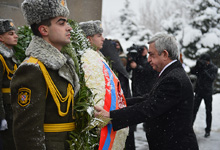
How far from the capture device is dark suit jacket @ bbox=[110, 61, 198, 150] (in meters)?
2.72

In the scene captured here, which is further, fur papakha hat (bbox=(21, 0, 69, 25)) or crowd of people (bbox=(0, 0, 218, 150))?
fur papakha hat (bbox=(21, 0, 69, 25))

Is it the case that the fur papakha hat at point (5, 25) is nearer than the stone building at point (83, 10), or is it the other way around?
the fur papakha hat at point (5, 25)

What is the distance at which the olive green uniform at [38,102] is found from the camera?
2.01 metres

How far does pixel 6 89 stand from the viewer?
3.96 metres

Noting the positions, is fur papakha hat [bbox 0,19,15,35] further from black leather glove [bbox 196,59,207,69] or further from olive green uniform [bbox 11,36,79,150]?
black leather glove [bbox 196,59,207,69]

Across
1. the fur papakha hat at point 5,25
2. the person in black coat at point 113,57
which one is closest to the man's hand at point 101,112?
the person in black coat at point 113,57

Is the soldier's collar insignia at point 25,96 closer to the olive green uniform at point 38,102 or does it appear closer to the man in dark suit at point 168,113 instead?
the olive green uniform at point 38,102

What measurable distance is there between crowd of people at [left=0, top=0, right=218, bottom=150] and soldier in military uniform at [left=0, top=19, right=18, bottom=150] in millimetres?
13

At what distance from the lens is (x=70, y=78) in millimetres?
2287

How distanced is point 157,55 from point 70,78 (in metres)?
1.12

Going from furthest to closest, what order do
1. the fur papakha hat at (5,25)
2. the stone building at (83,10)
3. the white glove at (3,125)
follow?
1. the stone building at (83,10)
2. the fur papakha hat at (5,25)
3. the white glove at (3,125)

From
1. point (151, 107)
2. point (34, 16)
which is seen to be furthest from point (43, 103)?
point (151, 107)

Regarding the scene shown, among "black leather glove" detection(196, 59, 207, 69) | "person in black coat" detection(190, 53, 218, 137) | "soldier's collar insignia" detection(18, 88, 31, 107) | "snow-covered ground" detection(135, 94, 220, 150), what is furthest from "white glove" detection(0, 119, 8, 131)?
"black leather glove" detection(196, 59, 207, 69)

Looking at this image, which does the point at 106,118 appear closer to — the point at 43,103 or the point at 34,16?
the point at 43,103
